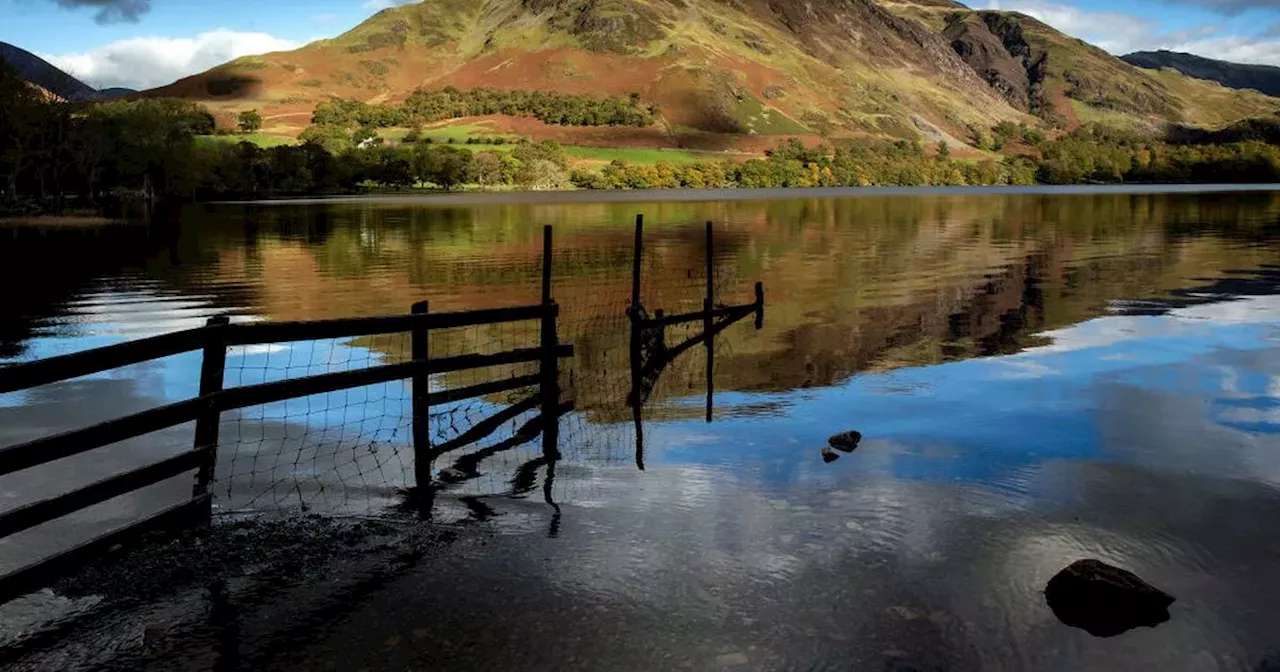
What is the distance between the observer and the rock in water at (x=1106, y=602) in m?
10.3

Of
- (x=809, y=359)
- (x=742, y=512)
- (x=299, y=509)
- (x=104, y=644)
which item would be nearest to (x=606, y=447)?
(x=742, y=512)

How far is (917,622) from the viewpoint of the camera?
1025 centimetres

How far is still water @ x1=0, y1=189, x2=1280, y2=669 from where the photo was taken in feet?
32.7

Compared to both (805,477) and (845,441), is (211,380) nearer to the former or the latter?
(805,477)

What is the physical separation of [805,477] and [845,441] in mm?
2287

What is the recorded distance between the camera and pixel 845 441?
17.8 metres

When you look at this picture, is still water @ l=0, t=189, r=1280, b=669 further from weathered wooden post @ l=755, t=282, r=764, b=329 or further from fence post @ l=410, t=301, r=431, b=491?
fence post @ l=410, t=301, r=431, b=491

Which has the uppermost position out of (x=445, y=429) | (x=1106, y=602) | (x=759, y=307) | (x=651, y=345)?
(x=759, y=307)

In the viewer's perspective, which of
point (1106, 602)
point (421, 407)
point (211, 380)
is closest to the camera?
point (1106, 602)

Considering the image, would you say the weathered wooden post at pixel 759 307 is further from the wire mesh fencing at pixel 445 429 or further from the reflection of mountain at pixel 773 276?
the wire mesh fencing at pixel 445 429

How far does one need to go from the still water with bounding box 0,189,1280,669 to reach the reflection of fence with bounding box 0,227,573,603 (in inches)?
62.9

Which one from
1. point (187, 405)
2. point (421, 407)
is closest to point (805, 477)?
point (421, 407)

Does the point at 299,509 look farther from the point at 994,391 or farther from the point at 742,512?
the point at 994,391

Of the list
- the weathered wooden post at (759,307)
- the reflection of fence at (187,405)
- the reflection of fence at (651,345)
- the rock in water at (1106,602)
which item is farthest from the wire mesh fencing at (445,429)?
the rock in water at (1106,602)
